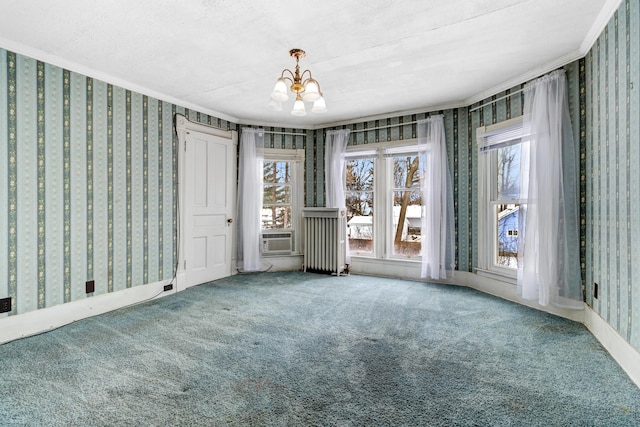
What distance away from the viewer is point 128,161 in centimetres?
366

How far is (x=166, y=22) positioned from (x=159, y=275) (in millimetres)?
2781

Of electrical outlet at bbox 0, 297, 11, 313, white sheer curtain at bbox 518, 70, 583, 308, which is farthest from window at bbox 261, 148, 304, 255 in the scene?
white sheer curtain at bbox 518, 70, 583, 308

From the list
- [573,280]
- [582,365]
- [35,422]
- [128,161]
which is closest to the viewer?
[35,422]

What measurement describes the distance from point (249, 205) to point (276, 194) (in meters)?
0.60

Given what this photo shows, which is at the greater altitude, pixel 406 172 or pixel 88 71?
pixel 88 71

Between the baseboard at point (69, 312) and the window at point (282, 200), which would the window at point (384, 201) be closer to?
the window at point (282, 200)

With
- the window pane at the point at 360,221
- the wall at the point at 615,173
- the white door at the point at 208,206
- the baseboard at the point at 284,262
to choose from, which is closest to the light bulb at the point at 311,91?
the wall at the point at 615,173

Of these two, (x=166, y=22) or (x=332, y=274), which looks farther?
(x=332, y=274)

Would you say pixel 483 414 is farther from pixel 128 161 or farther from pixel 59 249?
pixel 128 161

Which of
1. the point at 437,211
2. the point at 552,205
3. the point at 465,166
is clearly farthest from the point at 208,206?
the point at 552,205

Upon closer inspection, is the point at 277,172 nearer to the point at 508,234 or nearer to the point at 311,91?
the point at 311,91

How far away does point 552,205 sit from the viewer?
10.1 feet

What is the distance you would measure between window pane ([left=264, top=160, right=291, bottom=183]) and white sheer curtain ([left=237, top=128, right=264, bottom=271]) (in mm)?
306

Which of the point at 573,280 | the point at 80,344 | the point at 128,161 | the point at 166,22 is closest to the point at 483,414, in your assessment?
the point at 573,280
